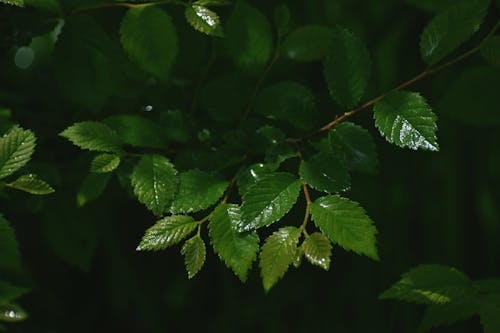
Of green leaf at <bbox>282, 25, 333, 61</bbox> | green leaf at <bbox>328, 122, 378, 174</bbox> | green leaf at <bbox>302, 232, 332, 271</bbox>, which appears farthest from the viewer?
green leaf at <bbox>282, 25, 333, 61</bbox>

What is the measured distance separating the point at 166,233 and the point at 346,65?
0.34 meters

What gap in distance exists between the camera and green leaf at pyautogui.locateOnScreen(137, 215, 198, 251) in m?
0.73

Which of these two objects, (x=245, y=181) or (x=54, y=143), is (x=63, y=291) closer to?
(x=54, y=143)

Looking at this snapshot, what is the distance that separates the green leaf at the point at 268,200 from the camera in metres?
0.71

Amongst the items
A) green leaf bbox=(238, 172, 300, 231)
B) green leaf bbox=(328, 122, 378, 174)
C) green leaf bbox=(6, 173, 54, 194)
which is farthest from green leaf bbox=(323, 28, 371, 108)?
green leaf bbox=(6, 173, 54, 194)

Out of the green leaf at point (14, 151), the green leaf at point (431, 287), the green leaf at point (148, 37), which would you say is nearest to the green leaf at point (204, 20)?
the green leaf at point (148, 37)

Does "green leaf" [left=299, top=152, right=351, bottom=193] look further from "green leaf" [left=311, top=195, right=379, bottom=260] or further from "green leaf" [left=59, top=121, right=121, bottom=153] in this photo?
"green leaf" [left=59, top=121, right=121, bottom=153]

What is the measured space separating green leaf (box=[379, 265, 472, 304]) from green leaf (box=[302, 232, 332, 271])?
133 mm

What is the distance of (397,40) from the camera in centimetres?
132

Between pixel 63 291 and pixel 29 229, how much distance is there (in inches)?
7.6

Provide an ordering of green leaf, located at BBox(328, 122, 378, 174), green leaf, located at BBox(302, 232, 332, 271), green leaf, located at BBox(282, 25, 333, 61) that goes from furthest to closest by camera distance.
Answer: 1. green leaf, located at BBox(282, 25, 333, 61)
2. green leaf, located at BBox(328, 122, 378, 174)
3. green leaf, located at BBox(302, 232, 332, 271)

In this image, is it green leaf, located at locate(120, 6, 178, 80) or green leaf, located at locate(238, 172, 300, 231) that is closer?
green leaf, located at locate(238, 172, 300, 231)

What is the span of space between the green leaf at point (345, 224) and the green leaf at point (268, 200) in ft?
0.12

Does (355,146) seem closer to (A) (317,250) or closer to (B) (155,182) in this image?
(A) (317,250)
